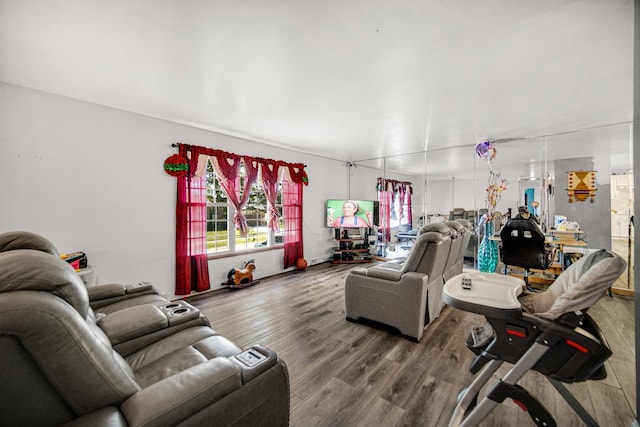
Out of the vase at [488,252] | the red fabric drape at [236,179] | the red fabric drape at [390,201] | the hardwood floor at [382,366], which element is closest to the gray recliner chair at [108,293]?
the hardwood floor at [382,366]

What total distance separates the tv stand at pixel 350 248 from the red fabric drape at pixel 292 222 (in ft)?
3.38

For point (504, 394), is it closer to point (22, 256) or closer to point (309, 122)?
point (22, 256)

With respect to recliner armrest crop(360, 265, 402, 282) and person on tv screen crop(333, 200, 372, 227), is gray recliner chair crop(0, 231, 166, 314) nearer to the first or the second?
recliner armrest crop(360, 265, 402, 282)

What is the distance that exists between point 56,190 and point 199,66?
2132mm

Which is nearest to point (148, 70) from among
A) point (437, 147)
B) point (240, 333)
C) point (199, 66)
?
point (199, 66)

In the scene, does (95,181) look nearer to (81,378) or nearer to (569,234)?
(81,378)

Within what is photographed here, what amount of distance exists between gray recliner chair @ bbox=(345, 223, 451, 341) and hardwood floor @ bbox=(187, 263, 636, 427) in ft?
0.54

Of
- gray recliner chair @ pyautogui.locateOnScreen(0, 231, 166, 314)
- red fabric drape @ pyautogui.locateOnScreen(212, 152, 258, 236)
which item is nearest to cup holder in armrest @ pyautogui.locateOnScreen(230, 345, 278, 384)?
gray recliner chair @ pyautogui.locateOnScreen(0, 231, 166, 314)

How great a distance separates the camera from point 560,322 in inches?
46.1

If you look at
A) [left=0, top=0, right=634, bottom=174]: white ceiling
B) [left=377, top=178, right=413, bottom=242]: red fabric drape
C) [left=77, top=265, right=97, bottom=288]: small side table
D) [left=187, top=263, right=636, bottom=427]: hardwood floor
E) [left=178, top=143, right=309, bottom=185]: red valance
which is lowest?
[left=187, top=263, right=636, bottom=427]: hardwood floor

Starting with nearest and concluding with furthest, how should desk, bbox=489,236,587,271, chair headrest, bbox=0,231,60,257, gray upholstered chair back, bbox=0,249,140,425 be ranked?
1. gray upholstered chair back, bbox=0,249,140,425
2. chair headrest, bbox=0,231,60,257
3. desk, bbox=489,236,587,271

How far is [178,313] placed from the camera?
5.91 feet

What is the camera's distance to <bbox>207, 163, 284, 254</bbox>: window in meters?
4.13

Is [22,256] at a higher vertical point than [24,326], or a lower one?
higher
